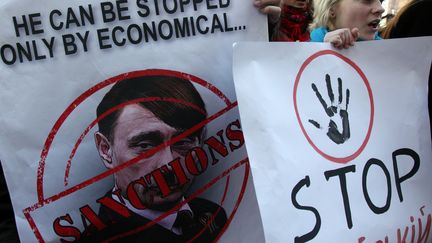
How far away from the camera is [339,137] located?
1083mm

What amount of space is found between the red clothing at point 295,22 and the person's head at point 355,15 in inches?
7.2

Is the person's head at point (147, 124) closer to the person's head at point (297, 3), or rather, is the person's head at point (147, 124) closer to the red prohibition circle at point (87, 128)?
the red prohibition circle at point (87, 128)

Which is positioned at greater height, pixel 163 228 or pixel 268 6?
pixel 268 6

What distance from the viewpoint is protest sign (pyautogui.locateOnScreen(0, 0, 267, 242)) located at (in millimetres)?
934

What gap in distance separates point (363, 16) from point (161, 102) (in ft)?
2.09

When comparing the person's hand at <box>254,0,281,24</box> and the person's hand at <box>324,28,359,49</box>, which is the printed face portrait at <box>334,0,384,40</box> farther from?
the person's hand at <box>254,0,281,24</box>

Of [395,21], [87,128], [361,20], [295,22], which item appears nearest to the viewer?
[87,128]

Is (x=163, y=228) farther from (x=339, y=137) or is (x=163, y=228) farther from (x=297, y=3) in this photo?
(x=297, y=3)

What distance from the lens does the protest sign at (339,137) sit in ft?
3.23

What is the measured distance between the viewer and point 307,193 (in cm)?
102

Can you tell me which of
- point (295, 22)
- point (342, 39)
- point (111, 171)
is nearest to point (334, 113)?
point (342, 39)

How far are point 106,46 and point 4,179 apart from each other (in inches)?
12.2

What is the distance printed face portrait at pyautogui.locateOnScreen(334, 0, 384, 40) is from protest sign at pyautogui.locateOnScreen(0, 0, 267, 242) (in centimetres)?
38

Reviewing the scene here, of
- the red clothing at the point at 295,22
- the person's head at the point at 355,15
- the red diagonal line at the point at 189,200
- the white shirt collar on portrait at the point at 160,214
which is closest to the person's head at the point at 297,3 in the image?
the red clothing at the point at 295,22
